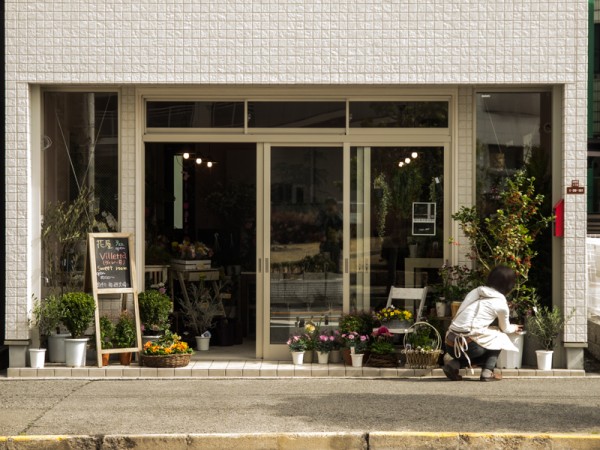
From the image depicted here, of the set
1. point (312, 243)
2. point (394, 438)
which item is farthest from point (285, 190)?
point (394, 438)

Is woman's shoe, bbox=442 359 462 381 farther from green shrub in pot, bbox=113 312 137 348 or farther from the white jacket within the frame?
green shrub in pot, bbox=113 312 137 348

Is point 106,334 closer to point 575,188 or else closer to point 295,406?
point 295,406

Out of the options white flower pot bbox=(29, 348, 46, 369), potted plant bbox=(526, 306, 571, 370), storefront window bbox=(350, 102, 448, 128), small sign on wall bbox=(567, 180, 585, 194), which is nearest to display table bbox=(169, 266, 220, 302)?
white flower pot bbox=(29, 348, 46, 369)

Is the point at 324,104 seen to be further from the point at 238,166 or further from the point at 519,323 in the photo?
the point at 238,166

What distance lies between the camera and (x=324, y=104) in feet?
43.5

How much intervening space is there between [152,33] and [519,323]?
17.9ft

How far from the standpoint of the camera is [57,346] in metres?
12.7

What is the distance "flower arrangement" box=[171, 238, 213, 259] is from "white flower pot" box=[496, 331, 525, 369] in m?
4.90

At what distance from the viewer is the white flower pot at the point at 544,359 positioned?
12375 mm

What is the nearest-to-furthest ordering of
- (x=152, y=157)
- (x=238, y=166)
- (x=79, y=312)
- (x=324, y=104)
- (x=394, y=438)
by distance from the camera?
(x=394, y=438)
(x=79, y=312)
(x=324, y=104)
(x=152, y=157)
(x=238, y=166)

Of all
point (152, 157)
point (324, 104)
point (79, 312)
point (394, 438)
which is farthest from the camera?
point (152, 157)

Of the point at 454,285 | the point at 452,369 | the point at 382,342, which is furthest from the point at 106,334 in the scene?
the point at 454,285

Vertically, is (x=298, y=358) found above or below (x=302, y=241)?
below

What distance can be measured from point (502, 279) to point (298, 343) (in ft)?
8.54
